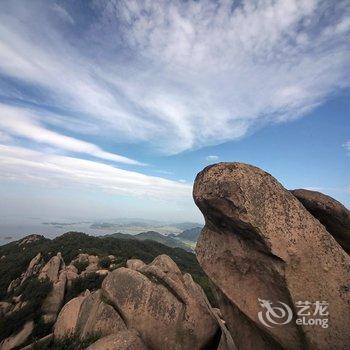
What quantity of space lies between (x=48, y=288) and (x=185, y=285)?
70.4ft

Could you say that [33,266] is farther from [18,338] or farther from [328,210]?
[328,210]

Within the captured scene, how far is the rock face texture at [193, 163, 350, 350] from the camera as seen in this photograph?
34.6 ft

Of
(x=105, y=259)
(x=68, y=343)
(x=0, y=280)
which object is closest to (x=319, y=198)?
(x=68, y=343)

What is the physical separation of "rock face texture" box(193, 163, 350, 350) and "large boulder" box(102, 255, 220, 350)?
384cm

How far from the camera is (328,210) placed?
12.7m

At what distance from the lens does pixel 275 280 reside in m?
11.0

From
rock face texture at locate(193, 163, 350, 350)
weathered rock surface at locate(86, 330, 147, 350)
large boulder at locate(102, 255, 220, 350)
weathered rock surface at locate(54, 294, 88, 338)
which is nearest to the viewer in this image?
rock face texture at locate(193, 163, 350, 350)

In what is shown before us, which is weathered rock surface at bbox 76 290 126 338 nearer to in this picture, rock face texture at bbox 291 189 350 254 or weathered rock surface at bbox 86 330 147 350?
weathered rock surface at bbox 86 330 147 350

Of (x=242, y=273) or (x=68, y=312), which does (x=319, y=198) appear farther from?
(x=68, y=312)

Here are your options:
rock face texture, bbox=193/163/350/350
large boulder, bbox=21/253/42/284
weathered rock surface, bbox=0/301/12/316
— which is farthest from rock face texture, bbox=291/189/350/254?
large boulder, bbox=21/253/42/284

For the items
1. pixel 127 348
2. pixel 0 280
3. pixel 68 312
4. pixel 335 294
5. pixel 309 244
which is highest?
pixel 309 244

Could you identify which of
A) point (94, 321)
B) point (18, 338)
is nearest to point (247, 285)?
point (94, 321)

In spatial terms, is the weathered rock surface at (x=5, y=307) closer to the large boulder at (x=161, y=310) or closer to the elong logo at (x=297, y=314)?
the large boulder at (x=161, y=310)

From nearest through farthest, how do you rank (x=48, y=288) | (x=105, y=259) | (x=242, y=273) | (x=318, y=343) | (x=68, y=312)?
(x=318, y=343)
(x=242, y=273)
(x=68, y=312)
(x=48, y=288)
(x=105, y=259)
